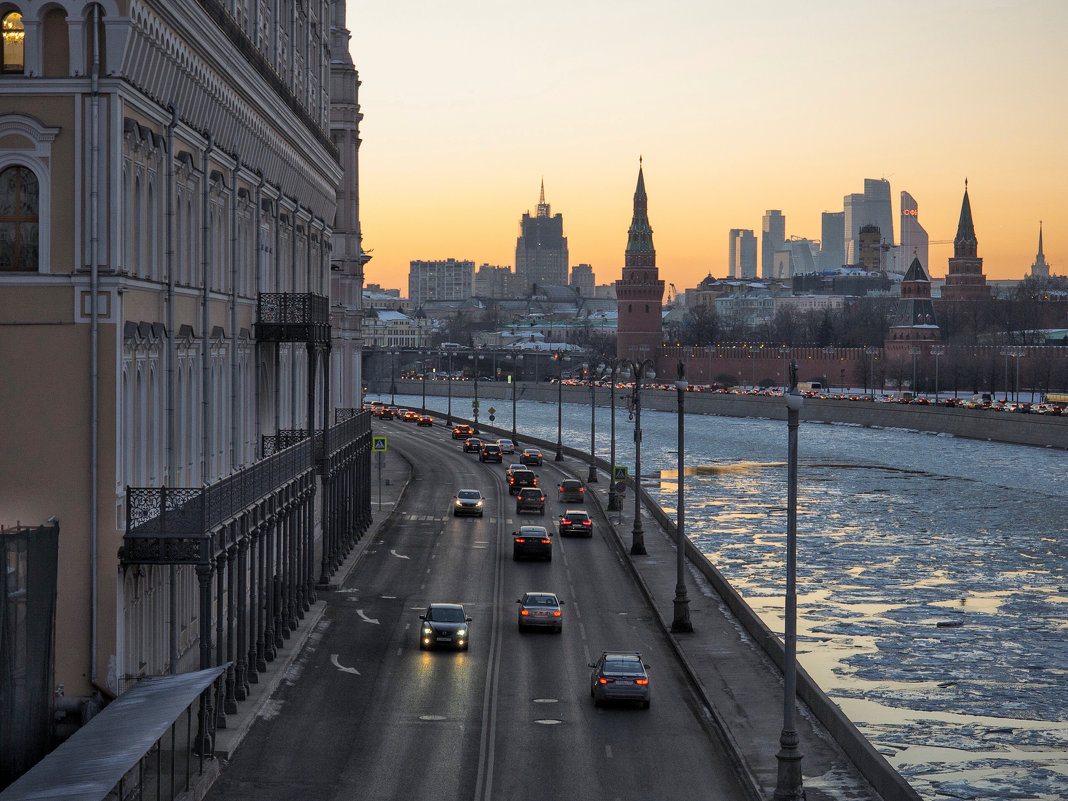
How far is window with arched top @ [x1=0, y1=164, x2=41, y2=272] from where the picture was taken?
21.8m

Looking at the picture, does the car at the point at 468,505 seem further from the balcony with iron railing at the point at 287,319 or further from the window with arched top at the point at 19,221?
the window with arched top at the point at 19,221

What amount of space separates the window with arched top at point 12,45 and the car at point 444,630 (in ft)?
52.1

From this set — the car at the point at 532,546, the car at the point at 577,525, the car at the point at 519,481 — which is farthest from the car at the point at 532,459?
the car at the point at 532,546

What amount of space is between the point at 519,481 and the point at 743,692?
4299 cm

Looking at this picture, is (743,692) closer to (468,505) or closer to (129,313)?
(129,313)

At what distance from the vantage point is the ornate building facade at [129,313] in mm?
21516

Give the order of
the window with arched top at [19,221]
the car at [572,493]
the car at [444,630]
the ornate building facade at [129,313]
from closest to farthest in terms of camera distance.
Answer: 1. the ornate building facade at [129,313]
2. the window with arched top at [19,221]
3. the car at [444,630]
4. the car at [572,493]

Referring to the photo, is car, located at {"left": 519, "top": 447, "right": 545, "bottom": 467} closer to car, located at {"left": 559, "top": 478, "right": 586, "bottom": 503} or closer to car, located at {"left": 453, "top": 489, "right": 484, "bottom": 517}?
car, located at {"left": 559, "top": 478, "right": 586, "bottom": 503}

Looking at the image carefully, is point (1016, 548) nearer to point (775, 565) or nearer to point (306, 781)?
point (775, 565)

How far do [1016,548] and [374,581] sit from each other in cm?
3082

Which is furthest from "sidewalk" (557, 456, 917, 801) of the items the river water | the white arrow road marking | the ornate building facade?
the ornate building facade

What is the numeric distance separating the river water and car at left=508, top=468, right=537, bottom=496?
787cm

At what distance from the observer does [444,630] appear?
32.7m

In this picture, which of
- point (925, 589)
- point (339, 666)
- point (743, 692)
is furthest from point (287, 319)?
point (925, 589)
